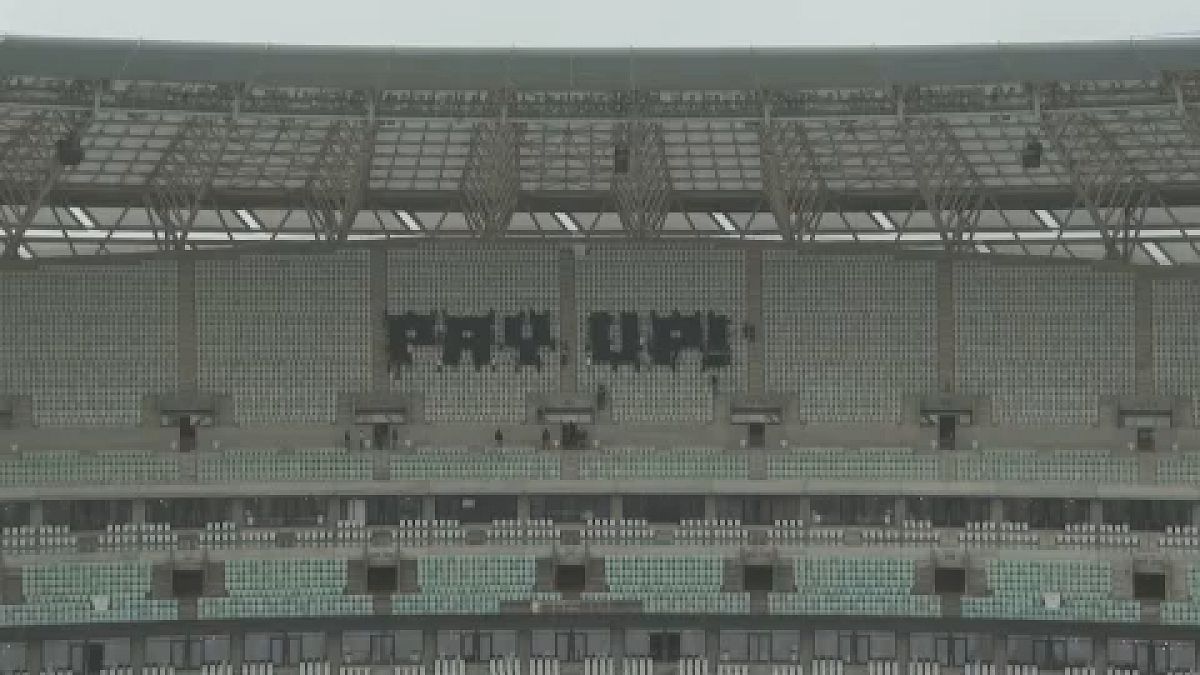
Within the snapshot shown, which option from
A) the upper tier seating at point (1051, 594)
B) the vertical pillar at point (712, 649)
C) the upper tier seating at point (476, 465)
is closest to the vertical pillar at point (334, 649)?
the upper tier seating at point (476, 465)

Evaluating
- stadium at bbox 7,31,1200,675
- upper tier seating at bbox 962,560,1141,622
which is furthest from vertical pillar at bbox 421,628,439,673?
upper tier seating at bbox 962,560,1141,622

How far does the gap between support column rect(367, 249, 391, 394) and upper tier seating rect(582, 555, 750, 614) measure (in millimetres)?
8639

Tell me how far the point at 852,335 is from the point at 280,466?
16737 millimetres

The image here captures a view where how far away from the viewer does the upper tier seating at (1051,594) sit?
140 feet

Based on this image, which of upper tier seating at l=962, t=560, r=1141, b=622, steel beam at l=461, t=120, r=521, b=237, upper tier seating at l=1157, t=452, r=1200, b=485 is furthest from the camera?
upper tier seating at l=1157, t=452, r=1200, b=485

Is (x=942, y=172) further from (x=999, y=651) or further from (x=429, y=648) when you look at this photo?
(x=429, y=648)

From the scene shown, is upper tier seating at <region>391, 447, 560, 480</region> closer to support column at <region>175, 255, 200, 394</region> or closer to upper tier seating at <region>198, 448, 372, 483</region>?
upper tier seating at <region>198, 448, 372, 483</region>

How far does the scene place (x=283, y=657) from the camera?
147ft

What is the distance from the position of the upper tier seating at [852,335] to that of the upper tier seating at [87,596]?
60.3 feet

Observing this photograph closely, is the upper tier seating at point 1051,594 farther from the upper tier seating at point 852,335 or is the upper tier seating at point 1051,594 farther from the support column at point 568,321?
the support column at point 568,321

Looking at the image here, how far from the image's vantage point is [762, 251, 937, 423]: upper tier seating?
46656mm

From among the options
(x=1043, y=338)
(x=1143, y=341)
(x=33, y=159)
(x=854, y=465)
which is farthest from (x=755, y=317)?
(x=33, y=159)

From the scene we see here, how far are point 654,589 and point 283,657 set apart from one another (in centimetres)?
1050

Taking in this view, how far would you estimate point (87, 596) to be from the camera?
42594 mm
